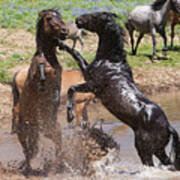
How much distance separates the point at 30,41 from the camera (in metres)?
16.7

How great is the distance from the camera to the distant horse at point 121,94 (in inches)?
194

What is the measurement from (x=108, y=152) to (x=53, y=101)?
0.92 metres

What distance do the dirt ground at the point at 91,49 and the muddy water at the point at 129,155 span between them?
1466 mm

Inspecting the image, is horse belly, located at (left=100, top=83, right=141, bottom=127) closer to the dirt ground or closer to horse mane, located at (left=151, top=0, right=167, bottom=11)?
the dirt ground

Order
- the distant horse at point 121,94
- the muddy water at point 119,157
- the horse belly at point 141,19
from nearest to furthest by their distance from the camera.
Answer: the distant horse at point 121,94 < the muddy water at point 119,157 < the horse belly at point 141,19

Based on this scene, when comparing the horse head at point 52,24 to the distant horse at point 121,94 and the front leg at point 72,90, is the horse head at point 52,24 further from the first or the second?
the front leg at point 72,90

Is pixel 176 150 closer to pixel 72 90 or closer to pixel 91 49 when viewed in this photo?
pixel 72 90

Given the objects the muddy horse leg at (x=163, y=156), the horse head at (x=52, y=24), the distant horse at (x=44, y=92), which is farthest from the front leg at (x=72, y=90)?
the muddy horse leg at (x=163, y=156)

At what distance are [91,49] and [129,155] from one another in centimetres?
1049

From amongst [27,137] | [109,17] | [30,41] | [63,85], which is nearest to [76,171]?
[27,137]

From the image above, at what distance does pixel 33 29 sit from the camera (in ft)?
58.6

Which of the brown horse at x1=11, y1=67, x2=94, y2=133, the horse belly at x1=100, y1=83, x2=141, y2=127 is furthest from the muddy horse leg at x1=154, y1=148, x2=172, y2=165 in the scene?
the brown horse at x1=11, y1=67, x2=94, y2=133

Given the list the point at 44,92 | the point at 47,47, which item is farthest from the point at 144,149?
the point at 47,47

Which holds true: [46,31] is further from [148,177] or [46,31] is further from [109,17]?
[148,177]
